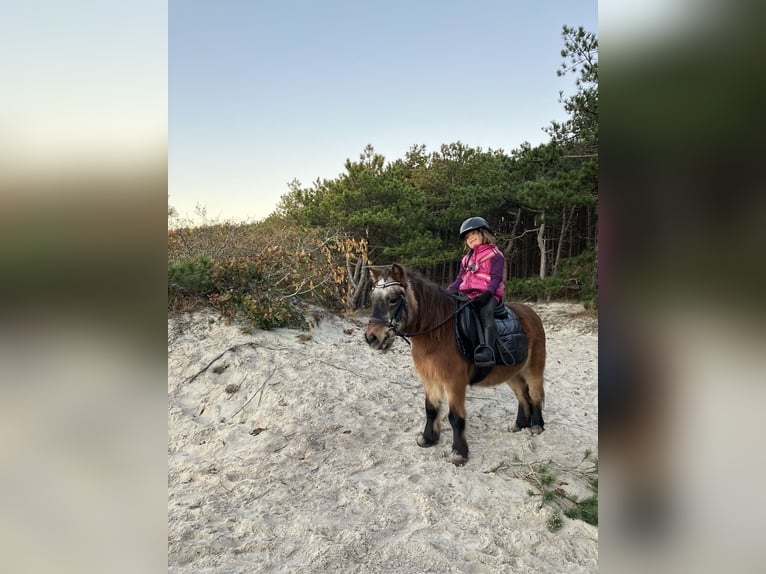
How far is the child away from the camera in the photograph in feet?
12.2

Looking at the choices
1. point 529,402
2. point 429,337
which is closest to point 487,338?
point 429,337

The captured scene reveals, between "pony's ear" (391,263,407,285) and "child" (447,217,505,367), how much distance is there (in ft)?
2.17

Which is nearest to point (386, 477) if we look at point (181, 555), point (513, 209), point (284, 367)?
point (181, 555)

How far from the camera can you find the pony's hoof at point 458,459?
3793mm

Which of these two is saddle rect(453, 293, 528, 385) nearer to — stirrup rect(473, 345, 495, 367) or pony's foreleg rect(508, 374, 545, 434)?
stirrup rect(473, 345, 495, 367)

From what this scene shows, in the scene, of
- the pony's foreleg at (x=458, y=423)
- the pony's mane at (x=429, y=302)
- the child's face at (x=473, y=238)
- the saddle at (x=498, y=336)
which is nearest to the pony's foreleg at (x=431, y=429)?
the pony's foreleg at (x=458, y=423)

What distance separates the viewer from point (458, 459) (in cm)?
380

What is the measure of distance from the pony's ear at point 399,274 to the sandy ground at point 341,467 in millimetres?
1664

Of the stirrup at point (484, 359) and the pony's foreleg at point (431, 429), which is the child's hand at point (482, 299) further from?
the pony's foreleg at point (431, 429)

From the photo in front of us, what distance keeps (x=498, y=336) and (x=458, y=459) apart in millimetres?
1152

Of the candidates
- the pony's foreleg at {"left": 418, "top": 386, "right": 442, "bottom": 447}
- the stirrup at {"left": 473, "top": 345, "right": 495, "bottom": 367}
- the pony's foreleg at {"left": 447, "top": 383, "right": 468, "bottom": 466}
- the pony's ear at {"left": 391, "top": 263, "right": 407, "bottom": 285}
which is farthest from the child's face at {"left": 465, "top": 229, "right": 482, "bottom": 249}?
the pony's foreleg at {"left": 418, "top": 386, "right": 442, "bottom": 447}
